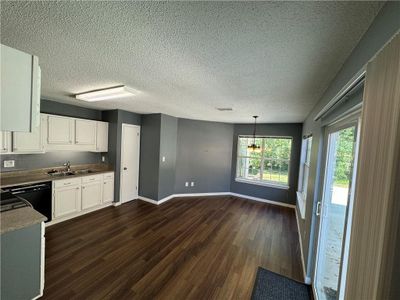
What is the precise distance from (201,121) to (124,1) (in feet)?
15.2

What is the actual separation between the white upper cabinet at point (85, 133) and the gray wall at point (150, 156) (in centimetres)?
121

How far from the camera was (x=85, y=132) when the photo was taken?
396cm

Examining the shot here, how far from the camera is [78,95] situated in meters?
2.87

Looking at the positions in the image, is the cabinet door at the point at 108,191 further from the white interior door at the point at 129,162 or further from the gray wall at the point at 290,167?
the gray wall at the point at 290,167

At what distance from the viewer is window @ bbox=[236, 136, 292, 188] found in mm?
5238

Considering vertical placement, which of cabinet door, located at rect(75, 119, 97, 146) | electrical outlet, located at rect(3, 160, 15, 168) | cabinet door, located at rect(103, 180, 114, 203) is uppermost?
cabinet door, located at rect(75, 119, 97, 146)

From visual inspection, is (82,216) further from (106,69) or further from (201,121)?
(201,121)

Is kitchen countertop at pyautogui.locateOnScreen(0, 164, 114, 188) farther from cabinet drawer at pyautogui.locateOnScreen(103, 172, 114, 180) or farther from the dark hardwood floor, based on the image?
the dark hardwood floor

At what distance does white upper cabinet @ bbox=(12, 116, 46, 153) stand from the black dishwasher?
641 mm

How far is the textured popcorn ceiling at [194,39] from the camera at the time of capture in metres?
0.93

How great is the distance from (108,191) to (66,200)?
0.91 meters

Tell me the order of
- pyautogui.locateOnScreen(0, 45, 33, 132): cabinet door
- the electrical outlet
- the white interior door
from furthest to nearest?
the white interior door, the electrical outlet, pyautogui.locateOnScreen(0, 45, 33, 132): cabinet door

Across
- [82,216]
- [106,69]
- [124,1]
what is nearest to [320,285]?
[124,1]

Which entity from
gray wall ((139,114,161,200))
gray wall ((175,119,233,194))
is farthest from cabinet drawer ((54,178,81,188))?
gray wall ((175,119,233,194))
